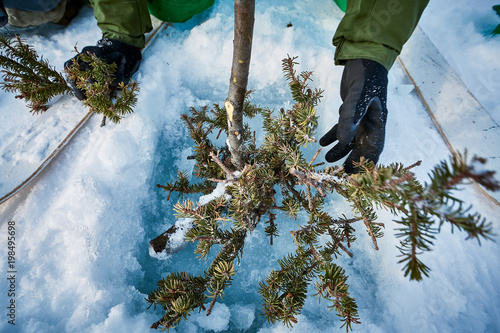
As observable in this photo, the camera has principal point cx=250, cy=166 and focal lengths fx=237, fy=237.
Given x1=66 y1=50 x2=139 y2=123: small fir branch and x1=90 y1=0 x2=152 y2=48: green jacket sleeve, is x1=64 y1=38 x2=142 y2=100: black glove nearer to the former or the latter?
x1=90 y1=0 x2=152 y2=48: green jacket sleeve

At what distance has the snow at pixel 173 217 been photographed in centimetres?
76

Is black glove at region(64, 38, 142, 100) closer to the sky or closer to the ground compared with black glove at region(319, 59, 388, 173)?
closer to the ground

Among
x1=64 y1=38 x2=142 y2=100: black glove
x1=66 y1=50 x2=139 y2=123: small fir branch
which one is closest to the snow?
x1=64 y1=38 x2=142 y2=100: black glove

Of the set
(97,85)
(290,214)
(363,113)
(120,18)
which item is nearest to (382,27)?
(363,113)

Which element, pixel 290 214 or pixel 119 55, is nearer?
pixel 290 214

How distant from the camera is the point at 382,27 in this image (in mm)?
857

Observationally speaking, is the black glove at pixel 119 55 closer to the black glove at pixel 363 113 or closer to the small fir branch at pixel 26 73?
the small fir branch at pixel 26 73

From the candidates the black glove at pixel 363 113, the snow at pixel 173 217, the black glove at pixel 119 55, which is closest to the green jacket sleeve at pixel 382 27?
the black glove at pixel 363 113

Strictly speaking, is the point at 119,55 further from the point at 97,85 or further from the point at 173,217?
the point at 173,217

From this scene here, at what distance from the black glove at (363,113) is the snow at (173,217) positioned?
260 mm

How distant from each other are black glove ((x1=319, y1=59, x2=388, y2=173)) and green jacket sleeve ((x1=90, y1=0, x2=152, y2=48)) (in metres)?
0.98

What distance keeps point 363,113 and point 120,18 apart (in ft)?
3.65

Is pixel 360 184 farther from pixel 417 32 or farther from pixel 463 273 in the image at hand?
pixel 417 32

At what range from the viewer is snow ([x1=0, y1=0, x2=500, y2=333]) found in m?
0.76
